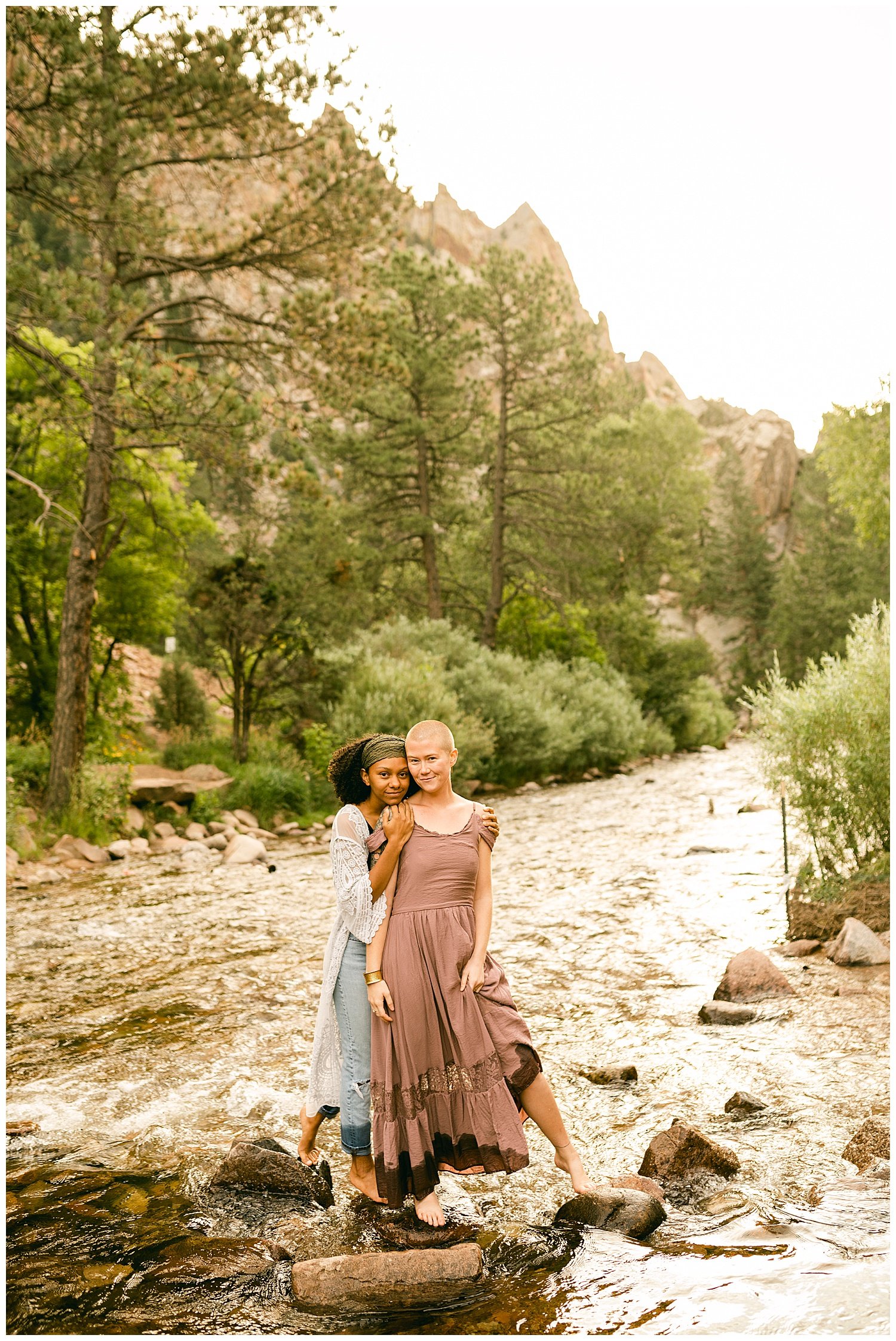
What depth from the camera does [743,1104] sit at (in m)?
4.24

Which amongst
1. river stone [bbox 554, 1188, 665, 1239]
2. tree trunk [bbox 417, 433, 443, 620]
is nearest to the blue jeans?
river stone [bbox 554, 1188, 665, 1239]

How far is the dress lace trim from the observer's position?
10.1 feet

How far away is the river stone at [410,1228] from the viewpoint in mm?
3098

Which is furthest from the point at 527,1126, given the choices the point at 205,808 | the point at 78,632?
the point at 205,808

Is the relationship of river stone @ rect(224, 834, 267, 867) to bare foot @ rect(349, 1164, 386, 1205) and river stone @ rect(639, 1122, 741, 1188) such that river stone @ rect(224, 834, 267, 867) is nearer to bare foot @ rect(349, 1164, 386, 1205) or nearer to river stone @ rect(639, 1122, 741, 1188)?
bare foot @ rect(349, 1164, 386, 1205)

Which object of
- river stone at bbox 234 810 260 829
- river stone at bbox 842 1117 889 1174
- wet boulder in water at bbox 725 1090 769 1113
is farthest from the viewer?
river stone at bbox 234 810 260 829

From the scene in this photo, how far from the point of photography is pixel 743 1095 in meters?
4.29

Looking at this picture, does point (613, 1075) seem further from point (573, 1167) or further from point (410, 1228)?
point (410, 1228)

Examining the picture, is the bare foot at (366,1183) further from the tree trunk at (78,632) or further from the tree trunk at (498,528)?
the tree trunk at (498,528)

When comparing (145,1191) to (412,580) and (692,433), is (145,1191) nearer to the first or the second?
(412,580)

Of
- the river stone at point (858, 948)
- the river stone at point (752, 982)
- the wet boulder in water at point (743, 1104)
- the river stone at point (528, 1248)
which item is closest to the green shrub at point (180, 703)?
the river stone at point (858, 948)

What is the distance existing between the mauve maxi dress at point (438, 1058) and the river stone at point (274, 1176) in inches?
21.0

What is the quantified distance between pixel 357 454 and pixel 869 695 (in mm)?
16350

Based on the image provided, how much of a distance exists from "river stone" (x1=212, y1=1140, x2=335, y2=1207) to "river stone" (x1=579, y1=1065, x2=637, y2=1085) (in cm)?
165
